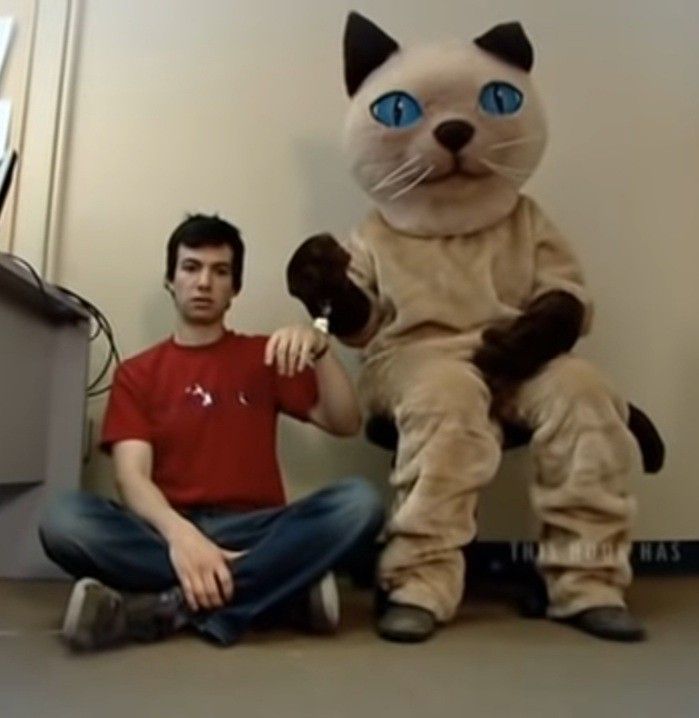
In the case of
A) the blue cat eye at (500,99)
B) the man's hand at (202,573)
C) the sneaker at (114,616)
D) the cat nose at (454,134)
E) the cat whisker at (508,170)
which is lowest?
the sneaker at (114,616)

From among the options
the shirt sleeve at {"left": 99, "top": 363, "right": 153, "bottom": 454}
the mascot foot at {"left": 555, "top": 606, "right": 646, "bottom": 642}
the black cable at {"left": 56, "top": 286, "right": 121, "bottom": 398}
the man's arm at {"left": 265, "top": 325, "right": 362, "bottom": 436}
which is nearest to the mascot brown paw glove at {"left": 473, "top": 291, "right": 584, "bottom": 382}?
the man's arm at {"left": 265, "top": 325, "right": 362, "bottom": 436}

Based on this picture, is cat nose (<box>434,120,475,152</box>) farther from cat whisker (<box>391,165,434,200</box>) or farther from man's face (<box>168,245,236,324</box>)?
man's face (<box>168,245,236,324</box>)

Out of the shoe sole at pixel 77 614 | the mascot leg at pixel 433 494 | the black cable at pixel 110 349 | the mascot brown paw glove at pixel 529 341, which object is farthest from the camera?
the black cable at pixel 110 349

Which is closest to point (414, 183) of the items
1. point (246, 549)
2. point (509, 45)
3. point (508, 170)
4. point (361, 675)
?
point (508, 170)

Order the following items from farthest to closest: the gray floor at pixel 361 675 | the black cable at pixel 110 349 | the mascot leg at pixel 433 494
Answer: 1. the black cable at pixel 110 349
2. the mascot leg at pixel 433 494
3. the gray floor at pixel 361 675

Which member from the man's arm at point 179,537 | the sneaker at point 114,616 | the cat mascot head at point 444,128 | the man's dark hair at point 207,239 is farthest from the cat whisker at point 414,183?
the sneaker at point 114,616

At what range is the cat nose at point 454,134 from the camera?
1.12 meters

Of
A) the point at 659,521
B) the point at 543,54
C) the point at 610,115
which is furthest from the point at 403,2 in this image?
the point at 659,521

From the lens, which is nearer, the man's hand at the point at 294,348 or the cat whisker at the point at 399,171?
the man's hand at the point at 294,348

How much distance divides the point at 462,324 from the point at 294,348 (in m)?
0.24

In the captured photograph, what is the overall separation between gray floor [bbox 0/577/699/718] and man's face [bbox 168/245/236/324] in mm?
391

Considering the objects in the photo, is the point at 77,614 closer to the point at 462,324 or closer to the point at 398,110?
the point at 462,324

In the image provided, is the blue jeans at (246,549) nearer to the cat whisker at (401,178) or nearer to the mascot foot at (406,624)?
the mascot foot at (406,624)

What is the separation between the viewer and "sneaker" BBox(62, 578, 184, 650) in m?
0.83
